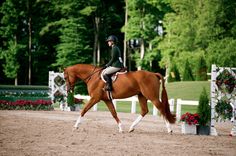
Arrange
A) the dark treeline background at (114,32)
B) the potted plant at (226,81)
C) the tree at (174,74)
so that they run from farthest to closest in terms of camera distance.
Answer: the dark treeline background at (114,32) < the tree at (174,74) < the potted plant at (226,81)

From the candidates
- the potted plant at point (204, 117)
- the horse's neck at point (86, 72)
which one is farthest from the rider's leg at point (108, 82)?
the potted plant at point (204, 117)

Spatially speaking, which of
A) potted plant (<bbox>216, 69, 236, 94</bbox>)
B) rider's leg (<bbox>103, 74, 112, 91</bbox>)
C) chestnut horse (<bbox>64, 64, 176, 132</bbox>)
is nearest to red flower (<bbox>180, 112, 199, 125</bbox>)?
chestnut horse (<bbox>64, 64, 176, 132</bbox>)

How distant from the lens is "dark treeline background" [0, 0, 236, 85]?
4925 cm

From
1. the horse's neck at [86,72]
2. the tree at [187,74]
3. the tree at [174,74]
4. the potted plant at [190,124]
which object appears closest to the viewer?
the potted plant at [190,124]

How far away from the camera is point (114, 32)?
68.1m

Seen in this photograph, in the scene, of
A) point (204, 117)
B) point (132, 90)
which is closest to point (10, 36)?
point (132, 90)

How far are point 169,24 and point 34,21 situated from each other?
1860cm

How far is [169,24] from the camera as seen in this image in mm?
53750

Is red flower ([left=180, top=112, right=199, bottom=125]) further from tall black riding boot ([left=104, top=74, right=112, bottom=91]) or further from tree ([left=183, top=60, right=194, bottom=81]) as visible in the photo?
tree ([left=183, top=60, right=194, bottom=81])

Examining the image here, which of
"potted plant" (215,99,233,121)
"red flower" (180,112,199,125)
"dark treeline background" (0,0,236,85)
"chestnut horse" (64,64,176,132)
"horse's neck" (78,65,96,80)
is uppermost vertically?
"dark treeline background" (0,0,236,85)

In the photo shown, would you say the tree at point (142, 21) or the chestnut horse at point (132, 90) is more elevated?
the tree at point (142, 21)

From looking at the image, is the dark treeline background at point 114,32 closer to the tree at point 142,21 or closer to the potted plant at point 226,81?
the tree at point 142,21

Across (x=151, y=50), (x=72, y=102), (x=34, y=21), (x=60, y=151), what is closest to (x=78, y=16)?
(x=34, y=21)

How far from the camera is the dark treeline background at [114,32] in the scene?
49250mm
